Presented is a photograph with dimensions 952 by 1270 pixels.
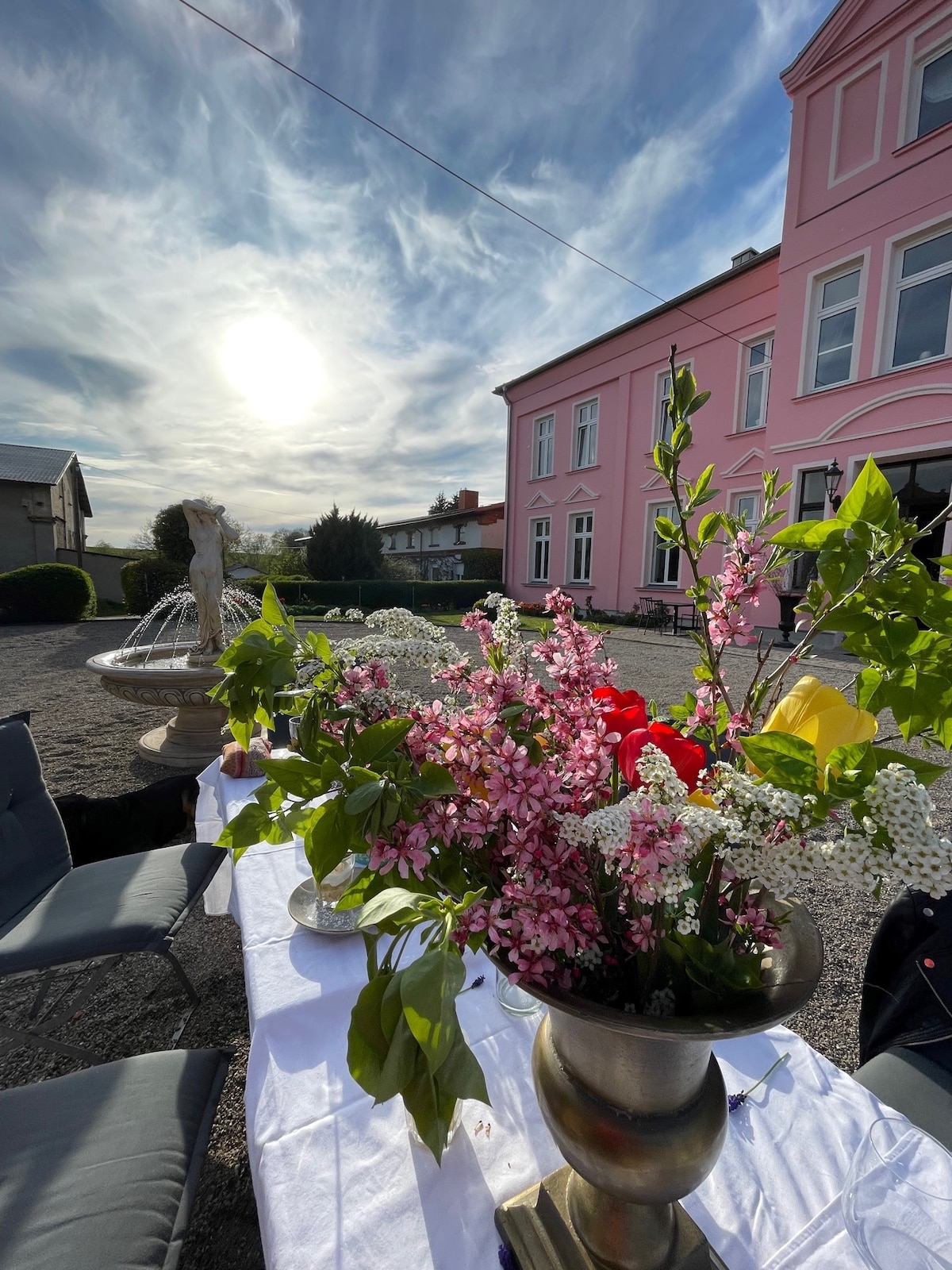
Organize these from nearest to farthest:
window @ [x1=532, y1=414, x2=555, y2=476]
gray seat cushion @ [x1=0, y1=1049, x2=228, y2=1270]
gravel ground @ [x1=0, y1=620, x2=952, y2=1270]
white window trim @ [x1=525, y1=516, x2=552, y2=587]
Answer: gray seat cushion @ [x1=0, y1=1049, x2=228, y2=1270] < gravel ground @ [x1=0, y1=620, x2=952, y2=1270] < window @ [x1=532, y1=414, x2=555, y2=476] < white window trim @ [x1=525, y1=516, x2=552, y2=587]

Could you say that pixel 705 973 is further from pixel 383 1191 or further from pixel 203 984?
pixel 203 984

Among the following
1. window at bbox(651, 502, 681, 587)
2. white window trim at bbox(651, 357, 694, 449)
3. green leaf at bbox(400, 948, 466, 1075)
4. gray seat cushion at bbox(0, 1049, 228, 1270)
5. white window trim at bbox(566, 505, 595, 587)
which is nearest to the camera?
green leaf at bbox(400, 948, 466, 1075)

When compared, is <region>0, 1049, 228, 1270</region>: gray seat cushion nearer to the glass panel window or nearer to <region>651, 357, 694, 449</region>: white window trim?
the glass panel window

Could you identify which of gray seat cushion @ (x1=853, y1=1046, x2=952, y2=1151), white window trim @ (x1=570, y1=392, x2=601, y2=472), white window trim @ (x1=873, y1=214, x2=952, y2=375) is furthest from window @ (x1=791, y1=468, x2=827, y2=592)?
gray seat cushion @ (x1=853, y1=1046, x2=952, y2=1151)

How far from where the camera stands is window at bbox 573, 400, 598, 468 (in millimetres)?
15164

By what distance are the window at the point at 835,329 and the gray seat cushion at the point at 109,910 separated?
36.4ft

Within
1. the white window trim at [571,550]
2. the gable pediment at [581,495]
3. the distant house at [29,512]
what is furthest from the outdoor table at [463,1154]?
the distant house at [29,512]

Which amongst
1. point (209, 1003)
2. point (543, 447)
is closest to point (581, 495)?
point (543, 447)

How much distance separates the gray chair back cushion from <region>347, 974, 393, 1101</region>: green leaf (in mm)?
2126

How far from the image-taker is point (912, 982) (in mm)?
1317

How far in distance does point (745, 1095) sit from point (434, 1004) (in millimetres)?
911

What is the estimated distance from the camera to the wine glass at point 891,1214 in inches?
25.3

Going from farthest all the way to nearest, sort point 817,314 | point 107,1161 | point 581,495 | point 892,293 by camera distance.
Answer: point 581,495
point 817,314
point 892,293
point 107,1161

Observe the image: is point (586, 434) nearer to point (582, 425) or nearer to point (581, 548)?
point (582, 425)
